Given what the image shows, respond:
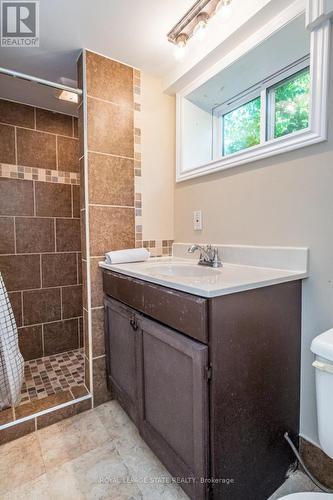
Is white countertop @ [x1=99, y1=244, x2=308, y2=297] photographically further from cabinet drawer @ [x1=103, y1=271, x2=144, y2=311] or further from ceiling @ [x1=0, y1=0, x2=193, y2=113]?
ceiling @ [x1=0, y1=0, x2=193, y2=113]

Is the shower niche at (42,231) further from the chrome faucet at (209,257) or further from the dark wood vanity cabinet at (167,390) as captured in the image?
the chrome faucet at (209,257)

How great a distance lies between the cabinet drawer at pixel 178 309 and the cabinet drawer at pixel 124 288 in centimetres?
6

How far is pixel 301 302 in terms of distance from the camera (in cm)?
107

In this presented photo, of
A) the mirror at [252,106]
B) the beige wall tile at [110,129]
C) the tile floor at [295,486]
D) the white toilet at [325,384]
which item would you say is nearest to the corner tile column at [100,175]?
the beige wall tile at [110,129]

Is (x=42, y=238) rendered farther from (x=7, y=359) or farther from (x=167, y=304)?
(x=167, y=304)

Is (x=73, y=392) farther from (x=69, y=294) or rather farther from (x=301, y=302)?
(x=301, y=302)

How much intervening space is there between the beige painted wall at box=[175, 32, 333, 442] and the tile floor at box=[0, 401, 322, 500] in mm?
616

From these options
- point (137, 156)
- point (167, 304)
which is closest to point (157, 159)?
point (137, 156)

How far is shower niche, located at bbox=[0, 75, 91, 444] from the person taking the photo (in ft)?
6.32

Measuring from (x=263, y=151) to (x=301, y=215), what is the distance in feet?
1.14

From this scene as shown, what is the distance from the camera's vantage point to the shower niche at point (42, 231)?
1.93 meters

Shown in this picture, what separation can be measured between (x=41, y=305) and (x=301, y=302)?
193cm

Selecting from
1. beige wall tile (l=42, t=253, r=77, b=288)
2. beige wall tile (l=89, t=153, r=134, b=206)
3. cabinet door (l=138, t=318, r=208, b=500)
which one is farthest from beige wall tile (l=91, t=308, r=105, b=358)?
beige wall tile (l=42, t=253, r=77, b=288)

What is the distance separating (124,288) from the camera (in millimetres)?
1238
